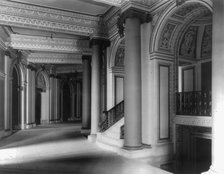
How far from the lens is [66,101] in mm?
23469

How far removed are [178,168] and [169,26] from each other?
4588mm

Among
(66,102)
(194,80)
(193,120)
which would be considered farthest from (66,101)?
(193,120)

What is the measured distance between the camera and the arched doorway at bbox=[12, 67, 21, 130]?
13805 mm

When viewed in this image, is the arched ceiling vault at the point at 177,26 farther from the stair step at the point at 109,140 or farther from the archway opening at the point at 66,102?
the archway opening at the point at 66,102

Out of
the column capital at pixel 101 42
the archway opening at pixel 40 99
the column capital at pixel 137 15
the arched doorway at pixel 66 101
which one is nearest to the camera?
the column capital at pixel 137 15

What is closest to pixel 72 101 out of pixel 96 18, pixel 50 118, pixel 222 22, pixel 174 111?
pixel 50 118

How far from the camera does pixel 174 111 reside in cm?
700

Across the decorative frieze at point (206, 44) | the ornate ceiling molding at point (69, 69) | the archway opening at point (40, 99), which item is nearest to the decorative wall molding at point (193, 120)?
the decorative frieze at point (206, 44)

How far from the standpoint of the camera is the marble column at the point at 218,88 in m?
3.97

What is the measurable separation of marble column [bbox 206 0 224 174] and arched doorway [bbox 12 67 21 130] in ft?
41.7

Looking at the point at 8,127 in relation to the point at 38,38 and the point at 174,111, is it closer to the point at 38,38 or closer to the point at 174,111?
the point at 38,38

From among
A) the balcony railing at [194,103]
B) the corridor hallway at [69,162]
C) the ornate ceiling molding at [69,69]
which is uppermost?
the ornate ceiling molding at [69,69]

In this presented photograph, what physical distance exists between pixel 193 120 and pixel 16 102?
38.8 ft

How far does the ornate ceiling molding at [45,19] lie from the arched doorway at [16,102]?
20.1ft
